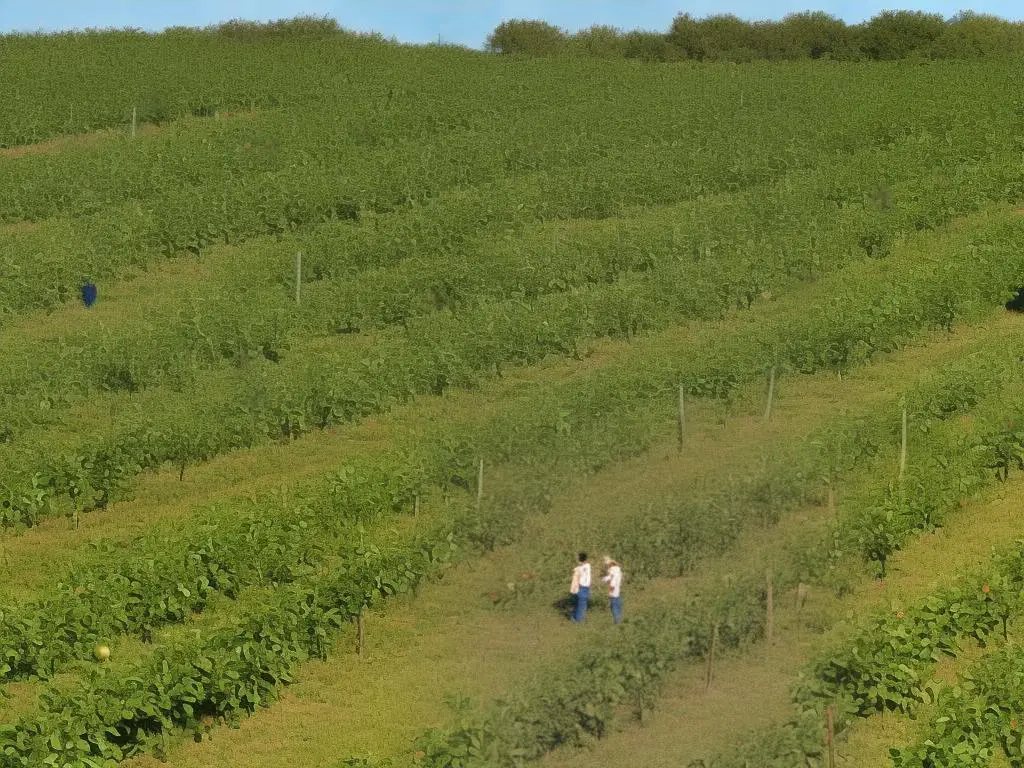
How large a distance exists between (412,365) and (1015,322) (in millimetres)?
10485

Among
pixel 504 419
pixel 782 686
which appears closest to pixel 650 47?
pixel 504 419

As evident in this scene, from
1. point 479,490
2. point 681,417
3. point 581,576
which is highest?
point 681,417

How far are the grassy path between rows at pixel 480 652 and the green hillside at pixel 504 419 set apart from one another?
0.06 metres

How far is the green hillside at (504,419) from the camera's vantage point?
18688 millimetres

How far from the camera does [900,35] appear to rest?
51.4 metres

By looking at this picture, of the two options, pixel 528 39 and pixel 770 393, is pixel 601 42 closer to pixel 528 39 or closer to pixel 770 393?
pixel 528 39

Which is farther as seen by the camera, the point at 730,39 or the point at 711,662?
the point at 730,39

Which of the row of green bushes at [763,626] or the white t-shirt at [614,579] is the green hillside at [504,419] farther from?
the white t-shirt at [614,579]

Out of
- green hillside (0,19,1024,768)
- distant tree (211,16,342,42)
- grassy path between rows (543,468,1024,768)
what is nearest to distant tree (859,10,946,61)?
green hillside (0,19,1024,768)

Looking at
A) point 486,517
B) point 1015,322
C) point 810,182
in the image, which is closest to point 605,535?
point 486,517

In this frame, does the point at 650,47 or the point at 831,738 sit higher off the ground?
the point at 650,47

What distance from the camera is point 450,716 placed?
18.6m

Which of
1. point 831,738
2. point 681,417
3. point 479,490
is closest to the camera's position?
point 831,738

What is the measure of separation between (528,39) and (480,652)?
3681cm
